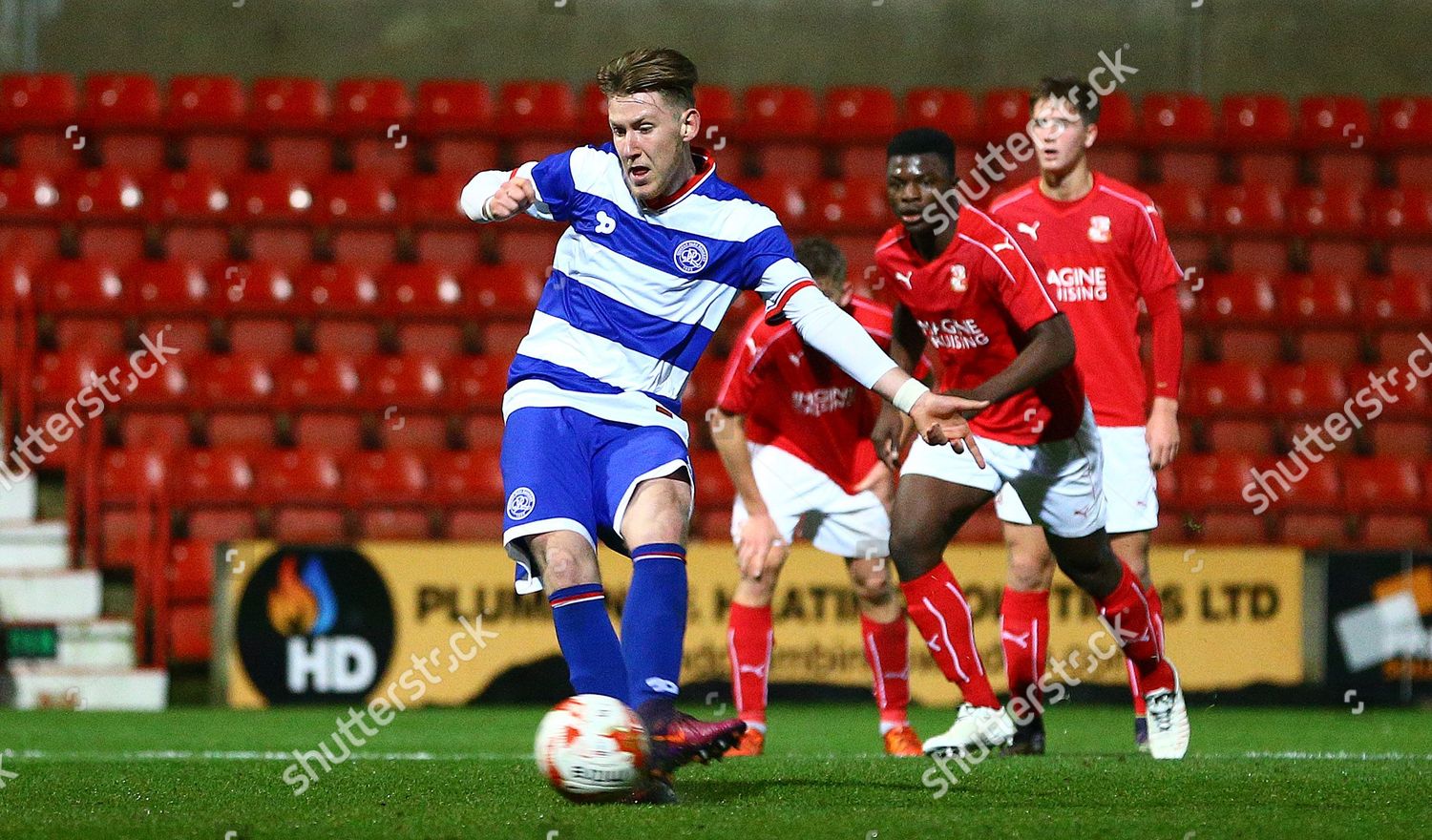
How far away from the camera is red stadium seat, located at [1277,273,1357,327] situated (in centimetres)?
1155

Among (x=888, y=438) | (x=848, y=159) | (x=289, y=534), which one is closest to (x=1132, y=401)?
(x=888, y=438)

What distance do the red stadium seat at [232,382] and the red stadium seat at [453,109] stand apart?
2325 millimetres

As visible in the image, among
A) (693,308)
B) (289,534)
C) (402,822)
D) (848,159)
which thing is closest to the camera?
(402,822)

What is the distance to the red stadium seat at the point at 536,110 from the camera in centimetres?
1195

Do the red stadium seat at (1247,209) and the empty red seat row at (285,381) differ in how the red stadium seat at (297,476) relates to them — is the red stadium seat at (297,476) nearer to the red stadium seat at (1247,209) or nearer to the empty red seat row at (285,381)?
the empty red seat row at (285,381)

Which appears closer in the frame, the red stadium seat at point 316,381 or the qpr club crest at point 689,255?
the qpr club crest at point 689,255

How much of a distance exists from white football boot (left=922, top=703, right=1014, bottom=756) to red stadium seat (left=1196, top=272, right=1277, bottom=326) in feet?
21.5

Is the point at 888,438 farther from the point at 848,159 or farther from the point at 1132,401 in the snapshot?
the point at 848,159

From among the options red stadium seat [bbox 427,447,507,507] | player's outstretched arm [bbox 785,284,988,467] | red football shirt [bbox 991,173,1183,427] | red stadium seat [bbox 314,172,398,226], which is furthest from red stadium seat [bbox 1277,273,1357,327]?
player's outstretched arm [bbox 785,284,988,467]

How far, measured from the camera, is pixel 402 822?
139 inches

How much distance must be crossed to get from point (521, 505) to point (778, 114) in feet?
28.8

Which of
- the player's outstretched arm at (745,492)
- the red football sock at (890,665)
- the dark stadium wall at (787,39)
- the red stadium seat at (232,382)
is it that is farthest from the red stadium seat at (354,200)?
the red football sock at (890,665)

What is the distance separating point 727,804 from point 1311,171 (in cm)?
1019

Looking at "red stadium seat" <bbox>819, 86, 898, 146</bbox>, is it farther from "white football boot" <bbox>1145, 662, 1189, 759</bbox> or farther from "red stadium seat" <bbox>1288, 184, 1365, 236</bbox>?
"white football boot" <bbox>1145, 662, 1189, 759</bbox>
